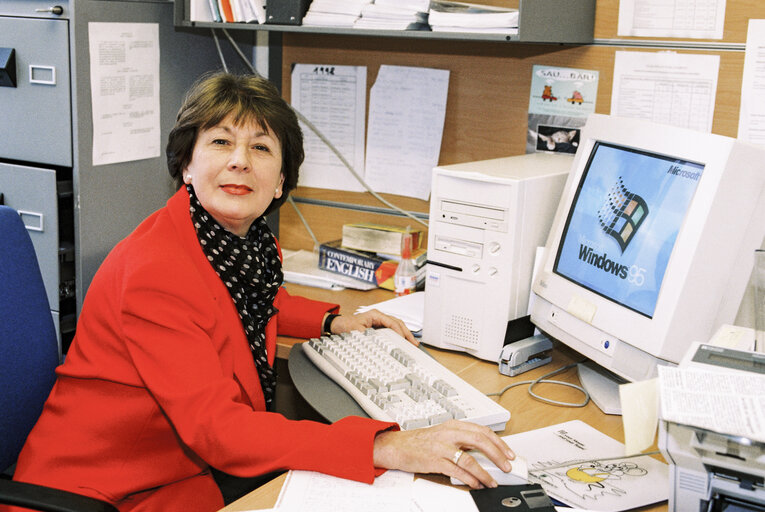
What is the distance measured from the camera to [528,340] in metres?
1.54

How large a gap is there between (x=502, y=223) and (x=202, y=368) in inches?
24.4

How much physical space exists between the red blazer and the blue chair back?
3 centimetres

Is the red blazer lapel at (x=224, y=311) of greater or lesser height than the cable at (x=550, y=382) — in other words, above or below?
above

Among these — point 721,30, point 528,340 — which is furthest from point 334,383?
point 721,30

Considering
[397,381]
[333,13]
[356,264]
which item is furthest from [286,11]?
[397,381]

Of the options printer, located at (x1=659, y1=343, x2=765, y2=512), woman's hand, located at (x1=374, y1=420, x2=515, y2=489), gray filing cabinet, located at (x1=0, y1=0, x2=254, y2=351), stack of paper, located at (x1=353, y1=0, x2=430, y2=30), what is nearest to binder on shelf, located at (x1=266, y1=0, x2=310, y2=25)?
stack of paper, located at (x1=353, y1=0, x2=430, y2=30)

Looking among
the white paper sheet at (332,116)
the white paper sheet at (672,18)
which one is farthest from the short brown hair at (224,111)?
the white paper sheet at (672,18)

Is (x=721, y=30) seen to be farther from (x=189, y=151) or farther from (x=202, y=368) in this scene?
(x=202, y=368)

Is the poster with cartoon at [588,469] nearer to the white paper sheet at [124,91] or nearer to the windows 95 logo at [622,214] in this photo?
the windows 95 logo at [622,214]

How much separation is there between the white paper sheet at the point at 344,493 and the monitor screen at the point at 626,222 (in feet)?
1.66

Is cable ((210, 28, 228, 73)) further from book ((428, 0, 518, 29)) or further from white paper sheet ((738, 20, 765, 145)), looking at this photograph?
white paper sheet ((738, 20, 765, 145))

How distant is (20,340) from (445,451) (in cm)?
73

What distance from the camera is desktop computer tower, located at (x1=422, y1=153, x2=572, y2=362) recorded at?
4.90 ft

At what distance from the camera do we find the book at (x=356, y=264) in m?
1.96
